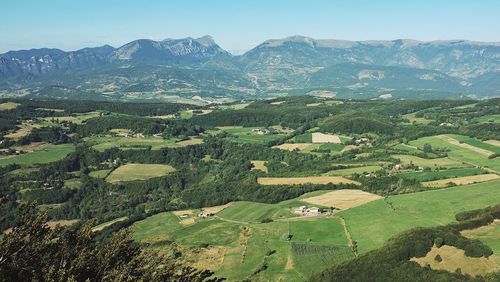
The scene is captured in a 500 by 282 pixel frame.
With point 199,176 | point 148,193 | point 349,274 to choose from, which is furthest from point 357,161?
point 349,274

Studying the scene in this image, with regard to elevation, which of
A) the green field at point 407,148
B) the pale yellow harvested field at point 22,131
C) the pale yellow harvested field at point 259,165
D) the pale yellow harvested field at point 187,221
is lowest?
the pale yellow harvested field at point 259,165

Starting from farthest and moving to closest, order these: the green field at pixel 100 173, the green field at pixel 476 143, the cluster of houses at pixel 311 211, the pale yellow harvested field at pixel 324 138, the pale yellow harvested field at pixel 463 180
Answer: the pale yellow harvested field at pixel 324 138, the green field at pixel 100 173, the green field at pixel 476 143, the pale yellow harvested field at pixel 463 180, the cluster of houses at pixel 311 211

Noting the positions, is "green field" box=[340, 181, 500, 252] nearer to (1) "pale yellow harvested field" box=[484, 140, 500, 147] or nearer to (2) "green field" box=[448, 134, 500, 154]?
(2) "green field" box=[448, 134, 500, 154]

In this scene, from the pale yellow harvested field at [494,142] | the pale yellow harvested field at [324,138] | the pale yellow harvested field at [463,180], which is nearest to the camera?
the pale yellow harvested field at [463,180]

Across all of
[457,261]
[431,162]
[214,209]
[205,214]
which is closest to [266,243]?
[205,214]

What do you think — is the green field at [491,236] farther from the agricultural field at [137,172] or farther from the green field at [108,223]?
the agricultural field at [137,172]

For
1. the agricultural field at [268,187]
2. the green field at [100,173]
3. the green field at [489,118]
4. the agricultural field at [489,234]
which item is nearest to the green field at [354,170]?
the agricultural field at [268,187]
